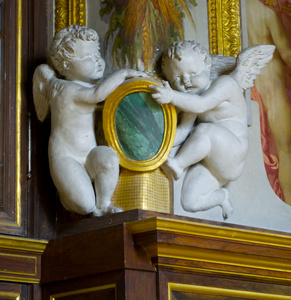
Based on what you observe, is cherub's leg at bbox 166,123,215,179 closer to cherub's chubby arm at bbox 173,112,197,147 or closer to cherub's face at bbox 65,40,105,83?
cherub's chubby arm at bbox 173,112,197,147

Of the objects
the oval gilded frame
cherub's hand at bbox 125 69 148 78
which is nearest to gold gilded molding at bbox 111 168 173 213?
the oval gilded frame

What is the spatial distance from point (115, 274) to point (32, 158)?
0.79 m

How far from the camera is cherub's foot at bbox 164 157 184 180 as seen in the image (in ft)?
12.5

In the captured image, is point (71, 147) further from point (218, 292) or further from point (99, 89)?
point (218, 292)

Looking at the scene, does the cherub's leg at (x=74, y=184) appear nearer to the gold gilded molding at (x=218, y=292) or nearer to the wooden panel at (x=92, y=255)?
the wooden panel at (x=92, y=255)

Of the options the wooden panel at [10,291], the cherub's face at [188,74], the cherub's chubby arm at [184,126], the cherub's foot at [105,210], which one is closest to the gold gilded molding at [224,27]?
the cherub's face at [188,74]

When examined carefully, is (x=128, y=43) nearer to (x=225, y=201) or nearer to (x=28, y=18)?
(x=28, y=18)

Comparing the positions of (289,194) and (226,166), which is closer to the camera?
(226,166)

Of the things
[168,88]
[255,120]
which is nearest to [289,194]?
[255,120]

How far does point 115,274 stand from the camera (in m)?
3.46

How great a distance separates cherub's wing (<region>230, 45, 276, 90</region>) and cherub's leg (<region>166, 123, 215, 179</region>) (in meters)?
0.39

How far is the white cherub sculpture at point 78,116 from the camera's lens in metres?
3.69

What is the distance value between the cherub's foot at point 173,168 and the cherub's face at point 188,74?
345 millimetres

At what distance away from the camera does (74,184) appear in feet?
12.1
